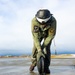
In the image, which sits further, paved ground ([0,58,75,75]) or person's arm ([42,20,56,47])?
paved ground ([0,58,75,75])

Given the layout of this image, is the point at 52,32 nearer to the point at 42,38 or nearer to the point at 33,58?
the point at 42,38

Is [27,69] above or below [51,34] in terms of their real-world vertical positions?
below

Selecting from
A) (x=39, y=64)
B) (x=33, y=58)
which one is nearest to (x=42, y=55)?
(x=39, y=64)

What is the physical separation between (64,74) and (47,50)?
0.86 m

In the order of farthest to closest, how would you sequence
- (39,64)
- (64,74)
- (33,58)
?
(33,58) → (64,74) → (39,64)

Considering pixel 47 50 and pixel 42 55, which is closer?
pixel 42 55

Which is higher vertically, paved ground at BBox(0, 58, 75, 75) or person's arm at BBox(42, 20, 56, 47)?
person's arm at BBox(42, 20, 56, 47)

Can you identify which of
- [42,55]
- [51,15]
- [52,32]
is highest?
[51,15]

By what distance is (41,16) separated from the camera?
7.33 m

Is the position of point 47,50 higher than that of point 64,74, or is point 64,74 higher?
point 47,50

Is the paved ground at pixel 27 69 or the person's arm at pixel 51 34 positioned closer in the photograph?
the person's arm at pixel 51 34

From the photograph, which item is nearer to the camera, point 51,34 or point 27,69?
point 51,34

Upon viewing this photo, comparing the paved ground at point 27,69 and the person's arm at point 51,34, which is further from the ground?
the person's arm at point 51,34

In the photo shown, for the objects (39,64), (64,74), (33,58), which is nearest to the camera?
(39,64)
